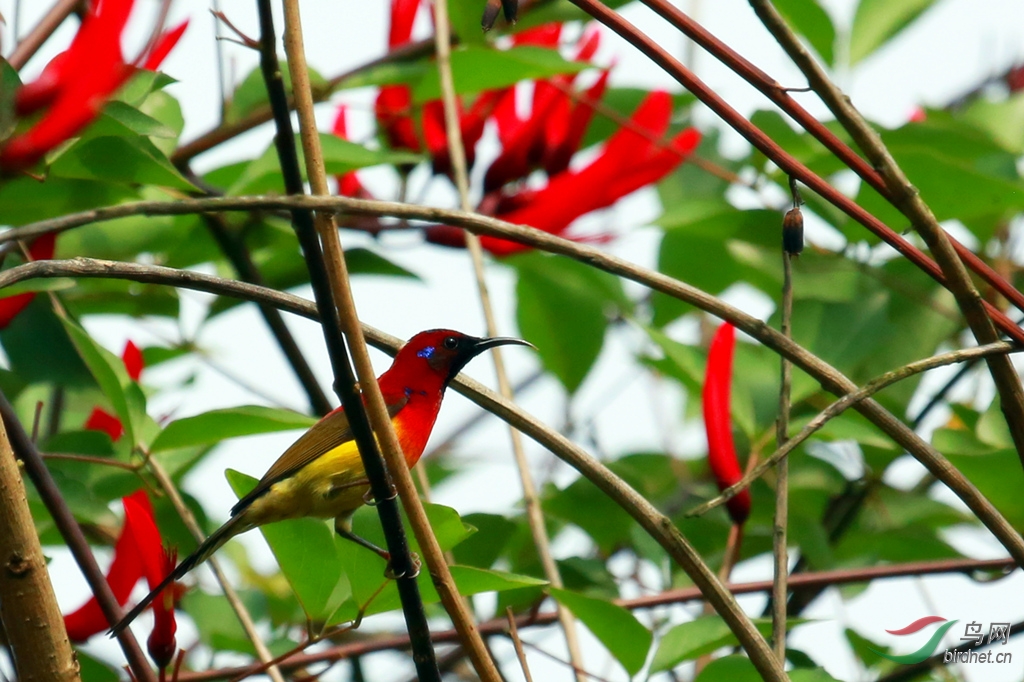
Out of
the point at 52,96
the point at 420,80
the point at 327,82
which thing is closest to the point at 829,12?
the point at 420,80

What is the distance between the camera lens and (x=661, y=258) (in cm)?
288

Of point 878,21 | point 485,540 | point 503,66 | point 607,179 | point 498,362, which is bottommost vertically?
point 485,540

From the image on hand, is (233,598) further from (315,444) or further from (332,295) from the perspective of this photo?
(332,295)

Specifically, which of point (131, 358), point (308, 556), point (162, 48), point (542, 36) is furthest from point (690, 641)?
point (542, 36)

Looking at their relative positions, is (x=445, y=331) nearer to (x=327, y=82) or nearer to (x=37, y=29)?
(x=327, y=82)

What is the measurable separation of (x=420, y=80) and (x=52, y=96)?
4.76ft

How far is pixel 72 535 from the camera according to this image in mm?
1641

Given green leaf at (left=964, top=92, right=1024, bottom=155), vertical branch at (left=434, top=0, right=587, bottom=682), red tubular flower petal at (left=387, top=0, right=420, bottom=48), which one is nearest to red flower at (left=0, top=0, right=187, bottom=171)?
vertical branch at (left=434, top=0, right=587, bottom=682)

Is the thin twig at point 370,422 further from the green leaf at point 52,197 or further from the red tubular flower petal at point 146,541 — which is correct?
the green leaf at point 52,197

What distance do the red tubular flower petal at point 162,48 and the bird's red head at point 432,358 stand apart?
0.66 m

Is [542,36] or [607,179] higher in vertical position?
[542,36]

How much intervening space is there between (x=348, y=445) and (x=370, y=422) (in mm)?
1099

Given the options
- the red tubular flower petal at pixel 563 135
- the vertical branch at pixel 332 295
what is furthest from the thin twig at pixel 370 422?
the red tubular flower petal at pixel 563 135

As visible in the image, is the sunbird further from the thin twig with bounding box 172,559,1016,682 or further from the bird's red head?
the thin twig with bounding box 172,559,1016,682
